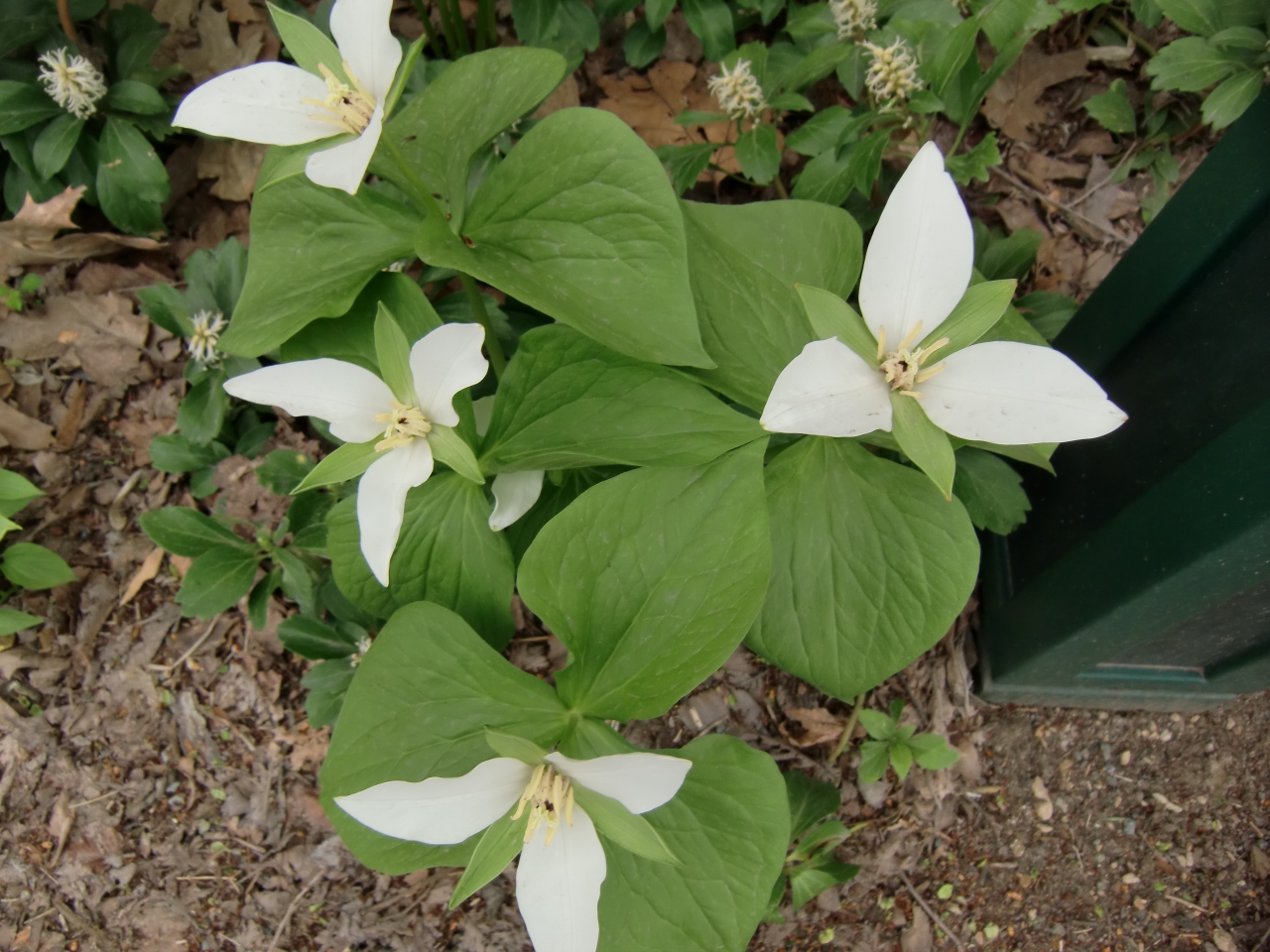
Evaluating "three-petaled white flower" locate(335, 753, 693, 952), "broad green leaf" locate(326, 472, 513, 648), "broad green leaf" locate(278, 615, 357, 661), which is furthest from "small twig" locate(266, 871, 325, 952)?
"three-petaled white flower" locate(335, 753, 693, 952)

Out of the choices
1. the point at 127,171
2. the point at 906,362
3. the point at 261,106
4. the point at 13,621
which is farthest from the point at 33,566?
the point at 906,362

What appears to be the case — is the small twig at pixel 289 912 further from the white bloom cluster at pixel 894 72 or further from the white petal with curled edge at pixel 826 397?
the white bloom cluster at pixel 894 72

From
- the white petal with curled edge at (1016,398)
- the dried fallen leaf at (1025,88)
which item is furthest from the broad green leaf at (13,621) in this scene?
the dried fallen leaf at (1025,88)

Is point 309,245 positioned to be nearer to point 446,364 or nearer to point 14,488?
point 446,364

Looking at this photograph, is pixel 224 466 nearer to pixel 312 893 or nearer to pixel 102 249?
pixel 102 249

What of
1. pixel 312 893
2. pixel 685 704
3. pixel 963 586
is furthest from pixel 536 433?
pixel 312 893
